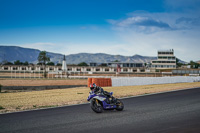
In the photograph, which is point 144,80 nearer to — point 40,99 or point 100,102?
point 40,99

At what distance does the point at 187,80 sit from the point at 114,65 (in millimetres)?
112652

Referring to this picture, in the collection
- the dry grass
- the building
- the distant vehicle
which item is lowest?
the dry grass

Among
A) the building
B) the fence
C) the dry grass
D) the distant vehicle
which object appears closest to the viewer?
the distant vehicle

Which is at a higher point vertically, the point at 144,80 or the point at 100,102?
the point at 144,80

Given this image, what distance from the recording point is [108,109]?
11859 millimetres

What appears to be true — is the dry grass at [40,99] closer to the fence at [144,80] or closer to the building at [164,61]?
the fence at [144,80]

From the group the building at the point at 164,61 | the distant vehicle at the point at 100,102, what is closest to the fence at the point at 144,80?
the distant vehicle at the point at 100,102

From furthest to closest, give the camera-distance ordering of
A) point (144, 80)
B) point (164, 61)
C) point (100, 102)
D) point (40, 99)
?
point (164, 61), point (144, 80), point (40, 99), point (100, 102)

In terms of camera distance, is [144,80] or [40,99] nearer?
[40,99]

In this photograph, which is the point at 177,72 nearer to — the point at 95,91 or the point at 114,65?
the point at 114,65

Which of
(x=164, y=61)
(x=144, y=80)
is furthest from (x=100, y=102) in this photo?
(x=164, y=61)

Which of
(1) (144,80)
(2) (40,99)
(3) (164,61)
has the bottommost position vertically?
(2) (40,99)

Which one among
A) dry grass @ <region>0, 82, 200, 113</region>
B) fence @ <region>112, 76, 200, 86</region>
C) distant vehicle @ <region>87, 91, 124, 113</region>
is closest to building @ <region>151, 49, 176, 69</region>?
fence @ <region>112, 76, 200, 86</region>

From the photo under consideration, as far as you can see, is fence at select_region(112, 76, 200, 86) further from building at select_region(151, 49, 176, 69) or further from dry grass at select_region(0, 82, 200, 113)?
building at select_region(151, 49, 176, 69)
